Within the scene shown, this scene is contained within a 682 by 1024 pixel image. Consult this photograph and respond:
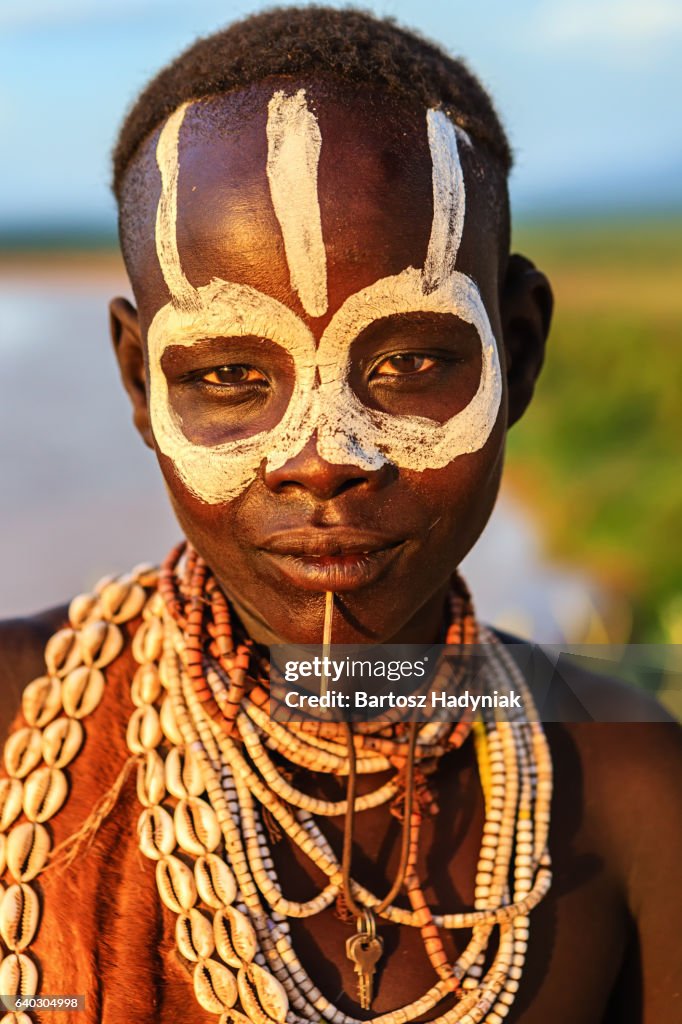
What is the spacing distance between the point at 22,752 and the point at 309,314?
869 mm

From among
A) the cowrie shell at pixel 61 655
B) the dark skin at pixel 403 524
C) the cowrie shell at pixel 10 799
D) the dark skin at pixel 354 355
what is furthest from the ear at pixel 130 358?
the cowrie shell at pixel 10 799

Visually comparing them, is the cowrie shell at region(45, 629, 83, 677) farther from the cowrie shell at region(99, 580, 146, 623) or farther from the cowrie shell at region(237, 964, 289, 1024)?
the cowrie shell at region(237, 964, 289, 1024)

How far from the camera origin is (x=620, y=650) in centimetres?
316

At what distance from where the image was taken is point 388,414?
1771 millimetres

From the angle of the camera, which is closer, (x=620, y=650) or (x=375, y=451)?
(x=375, y=451)

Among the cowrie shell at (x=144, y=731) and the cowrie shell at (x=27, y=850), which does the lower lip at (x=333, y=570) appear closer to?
the cowrie shell at (x=144, y=731)

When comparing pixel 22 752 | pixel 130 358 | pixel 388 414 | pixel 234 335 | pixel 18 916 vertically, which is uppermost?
pixel 130 358

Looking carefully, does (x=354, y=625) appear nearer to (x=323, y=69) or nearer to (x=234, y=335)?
(x=234, y=335)

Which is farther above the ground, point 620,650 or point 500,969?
point 620,650

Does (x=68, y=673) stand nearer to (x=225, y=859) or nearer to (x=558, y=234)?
(x=225, y=859)

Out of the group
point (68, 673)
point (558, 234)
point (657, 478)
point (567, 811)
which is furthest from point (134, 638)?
point (558, 234)

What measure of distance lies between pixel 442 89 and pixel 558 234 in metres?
27.5

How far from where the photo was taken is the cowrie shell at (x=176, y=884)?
1.81 metres

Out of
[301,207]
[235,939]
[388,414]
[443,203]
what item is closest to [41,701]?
[235,939]
